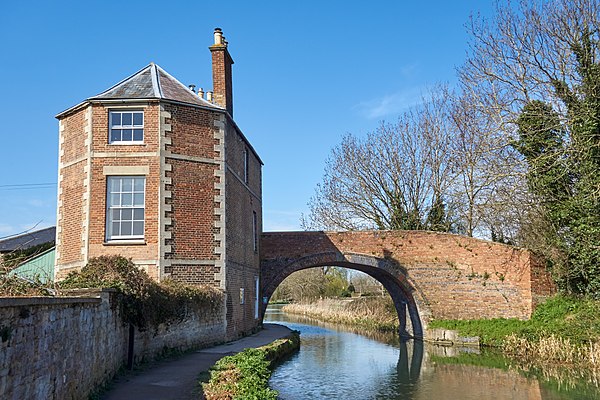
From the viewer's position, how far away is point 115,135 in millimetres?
15406

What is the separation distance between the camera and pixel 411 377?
48.2ft

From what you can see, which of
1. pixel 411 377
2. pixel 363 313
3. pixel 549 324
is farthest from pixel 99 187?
pixel 363 313

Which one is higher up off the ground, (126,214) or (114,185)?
(114,185)

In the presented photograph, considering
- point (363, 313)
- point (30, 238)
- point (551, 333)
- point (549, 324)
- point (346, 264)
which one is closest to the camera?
point (551, 333)

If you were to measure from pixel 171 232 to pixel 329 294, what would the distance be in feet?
95.2

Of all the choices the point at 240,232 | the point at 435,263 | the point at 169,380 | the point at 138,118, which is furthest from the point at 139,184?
the point at 435,263

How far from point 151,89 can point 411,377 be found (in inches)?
410

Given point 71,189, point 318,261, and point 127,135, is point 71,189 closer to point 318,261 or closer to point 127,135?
point 127,135

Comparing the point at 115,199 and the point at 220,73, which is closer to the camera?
the point at 115,199

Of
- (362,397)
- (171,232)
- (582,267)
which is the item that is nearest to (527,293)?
(582,267)

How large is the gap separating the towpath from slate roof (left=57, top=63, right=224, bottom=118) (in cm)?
682

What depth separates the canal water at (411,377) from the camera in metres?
12.2

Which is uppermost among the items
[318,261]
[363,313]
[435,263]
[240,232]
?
[240,232]

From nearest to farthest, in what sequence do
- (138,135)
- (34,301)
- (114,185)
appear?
1. (34,301)
2. (114,185)
3. (138,135)
